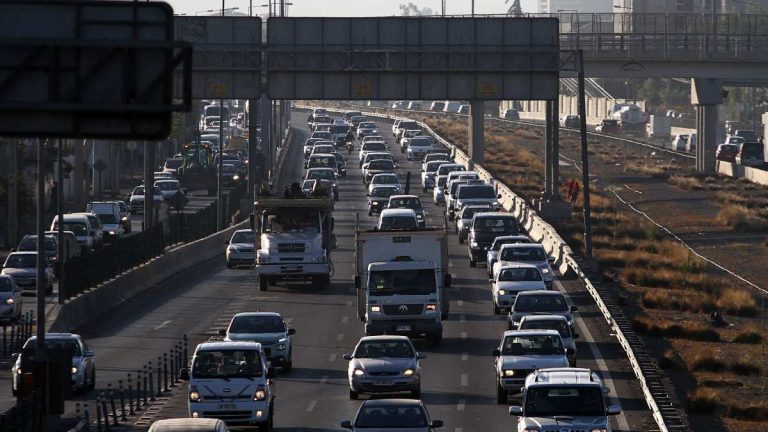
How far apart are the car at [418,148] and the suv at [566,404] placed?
88637mm

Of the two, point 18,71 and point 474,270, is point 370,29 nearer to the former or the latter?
point 474,270

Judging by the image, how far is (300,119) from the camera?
648ft

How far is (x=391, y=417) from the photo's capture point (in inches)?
1041

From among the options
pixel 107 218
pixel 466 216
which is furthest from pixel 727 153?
pixel 107 218

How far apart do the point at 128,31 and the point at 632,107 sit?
170m

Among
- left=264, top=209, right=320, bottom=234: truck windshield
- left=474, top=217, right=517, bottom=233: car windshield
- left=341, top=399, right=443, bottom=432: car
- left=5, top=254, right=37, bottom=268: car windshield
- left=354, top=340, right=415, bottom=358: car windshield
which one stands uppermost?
left=264, top=209, right=320, bottom=234: truck windshield

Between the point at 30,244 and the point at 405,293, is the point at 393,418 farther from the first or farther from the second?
the point at 30,244

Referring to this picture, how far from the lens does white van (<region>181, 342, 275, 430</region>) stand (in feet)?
98.1

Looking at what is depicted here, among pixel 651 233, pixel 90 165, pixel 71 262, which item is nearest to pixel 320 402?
pixel 71 262

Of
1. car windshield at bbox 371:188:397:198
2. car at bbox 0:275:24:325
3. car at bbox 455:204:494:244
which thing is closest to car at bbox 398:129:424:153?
car windshield at bbox 371:188:397:198

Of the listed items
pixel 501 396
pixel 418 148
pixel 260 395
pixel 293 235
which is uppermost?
pixel 418 148

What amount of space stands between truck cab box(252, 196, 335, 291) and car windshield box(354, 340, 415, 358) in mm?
18390

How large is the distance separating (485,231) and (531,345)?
25519 millimetres

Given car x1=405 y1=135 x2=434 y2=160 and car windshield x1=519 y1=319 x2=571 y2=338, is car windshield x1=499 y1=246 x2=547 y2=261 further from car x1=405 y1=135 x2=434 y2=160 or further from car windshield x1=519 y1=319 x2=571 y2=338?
car x1=405 y1=135 x2=434 y2=160
